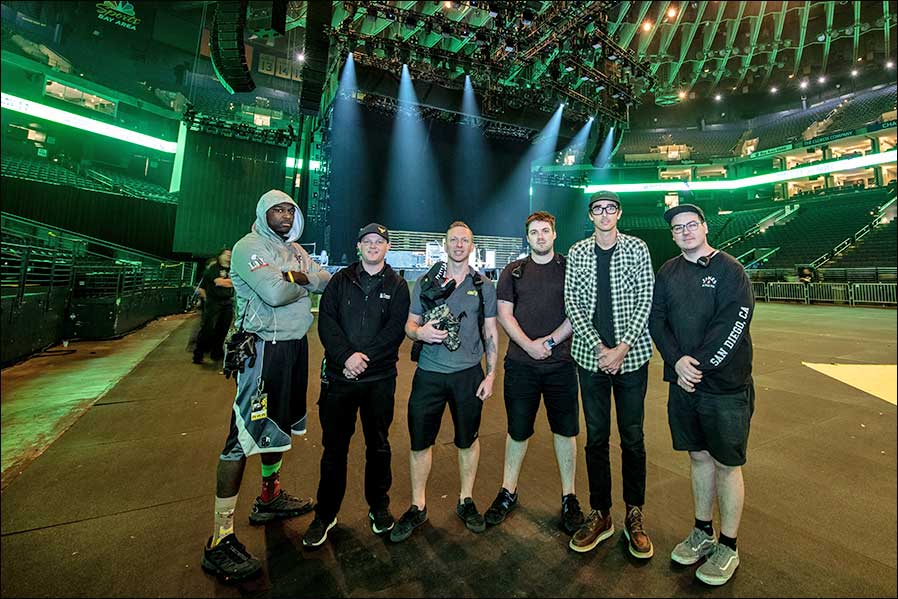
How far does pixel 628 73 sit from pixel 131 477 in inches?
763

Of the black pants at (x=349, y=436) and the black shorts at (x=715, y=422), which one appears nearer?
the black shorts at (x=715, y=422)

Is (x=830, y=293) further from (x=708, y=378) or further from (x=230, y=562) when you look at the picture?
(x=230, y=562)

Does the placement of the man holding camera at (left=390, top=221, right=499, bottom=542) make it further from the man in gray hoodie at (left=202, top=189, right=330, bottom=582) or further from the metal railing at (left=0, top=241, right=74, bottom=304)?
the metal railing at (left=0, top=241, right=74, bottom=304)

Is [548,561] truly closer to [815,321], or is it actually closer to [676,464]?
[676,464]

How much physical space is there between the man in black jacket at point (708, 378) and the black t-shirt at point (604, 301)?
0.27m

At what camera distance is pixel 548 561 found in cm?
213

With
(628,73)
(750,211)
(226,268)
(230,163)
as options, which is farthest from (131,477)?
(750,211)

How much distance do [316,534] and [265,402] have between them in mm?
816

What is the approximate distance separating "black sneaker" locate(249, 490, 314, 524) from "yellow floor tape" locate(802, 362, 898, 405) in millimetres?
6156

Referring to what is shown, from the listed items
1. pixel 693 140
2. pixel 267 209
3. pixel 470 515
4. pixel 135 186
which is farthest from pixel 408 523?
pixel 693 140

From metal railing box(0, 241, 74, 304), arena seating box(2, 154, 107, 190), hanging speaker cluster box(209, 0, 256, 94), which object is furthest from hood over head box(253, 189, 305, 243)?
→ arena seating box(2, 154, 107, 190)

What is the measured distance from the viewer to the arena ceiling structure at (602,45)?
12.4 meters

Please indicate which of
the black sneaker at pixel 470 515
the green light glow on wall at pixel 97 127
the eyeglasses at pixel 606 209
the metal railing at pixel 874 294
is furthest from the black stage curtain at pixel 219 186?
the metal railing at pixel 874 294

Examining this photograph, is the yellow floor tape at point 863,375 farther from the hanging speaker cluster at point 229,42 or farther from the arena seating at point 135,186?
the arena seating at point 135,186
